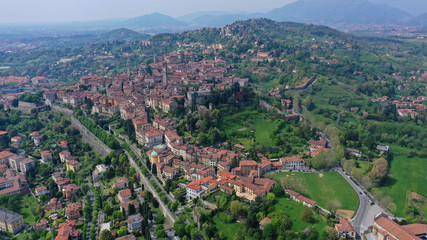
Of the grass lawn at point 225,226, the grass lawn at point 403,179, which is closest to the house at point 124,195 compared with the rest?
the grass lawn at point 225,226

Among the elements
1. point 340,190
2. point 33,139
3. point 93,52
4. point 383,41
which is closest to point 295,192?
point 340,190

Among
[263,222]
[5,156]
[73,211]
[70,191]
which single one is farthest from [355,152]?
[5,156]

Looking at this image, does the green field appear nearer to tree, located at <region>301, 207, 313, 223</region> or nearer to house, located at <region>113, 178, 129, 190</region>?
house, located at <region>113, 178, 129, 190</region>

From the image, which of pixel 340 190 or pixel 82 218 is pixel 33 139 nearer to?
pixel 82 218

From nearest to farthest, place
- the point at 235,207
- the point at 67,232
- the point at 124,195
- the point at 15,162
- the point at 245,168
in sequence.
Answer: the point at 235,207 < the point at 67,232 < the point at 124,195 < the point at 245,168 < the point at 15,162

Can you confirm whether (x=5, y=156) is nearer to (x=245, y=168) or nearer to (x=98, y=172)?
(x=98, y=172)

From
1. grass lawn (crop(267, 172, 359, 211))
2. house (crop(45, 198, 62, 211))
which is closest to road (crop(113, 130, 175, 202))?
house (crop(45, 198, 62, 211))
